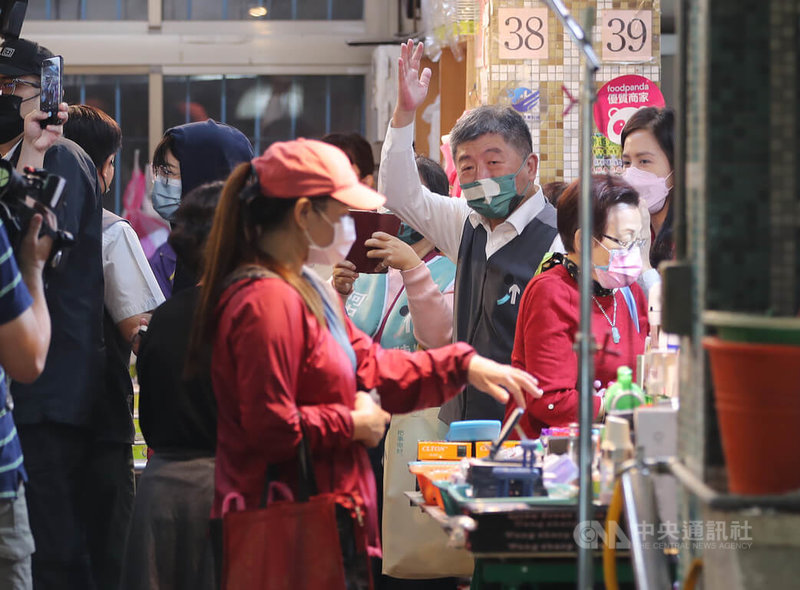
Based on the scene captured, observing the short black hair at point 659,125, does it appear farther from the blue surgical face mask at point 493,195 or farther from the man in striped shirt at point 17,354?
the man in striped shirt at point 17,354

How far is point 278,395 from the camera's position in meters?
2.21

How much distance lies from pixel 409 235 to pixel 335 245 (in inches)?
75.0

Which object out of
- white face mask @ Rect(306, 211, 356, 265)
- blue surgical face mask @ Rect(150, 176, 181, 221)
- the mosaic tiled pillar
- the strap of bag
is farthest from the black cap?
the mosaic tiled pillar

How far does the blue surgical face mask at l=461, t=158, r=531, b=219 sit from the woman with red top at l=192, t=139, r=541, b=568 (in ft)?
4.17

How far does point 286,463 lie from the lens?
2318mm

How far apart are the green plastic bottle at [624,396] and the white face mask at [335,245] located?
2.31 feet

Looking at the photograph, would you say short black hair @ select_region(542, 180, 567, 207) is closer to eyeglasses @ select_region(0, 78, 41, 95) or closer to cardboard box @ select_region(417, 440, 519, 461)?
cardboard box @ select_region(417, 440, 519, 461)

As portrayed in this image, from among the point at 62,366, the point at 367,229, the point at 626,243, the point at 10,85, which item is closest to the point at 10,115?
→ the point at 10,85

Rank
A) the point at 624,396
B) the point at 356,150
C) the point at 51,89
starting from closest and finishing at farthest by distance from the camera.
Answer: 1. the point at 624,396
2. the point at 51,89
3. the point at 356,150

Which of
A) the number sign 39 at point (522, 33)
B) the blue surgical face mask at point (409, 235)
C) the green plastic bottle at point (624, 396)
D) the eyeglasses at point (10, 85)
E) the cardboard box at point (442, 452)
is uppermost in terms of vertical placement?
the number sign 39 at point (522, 33)

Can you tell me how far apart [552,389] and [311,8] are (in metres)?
4.86

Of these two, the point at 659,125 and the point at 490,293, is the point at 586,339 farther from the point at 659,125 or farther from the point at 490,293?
the point at 659,125

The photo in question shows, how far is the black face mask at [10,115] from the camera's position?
343cm

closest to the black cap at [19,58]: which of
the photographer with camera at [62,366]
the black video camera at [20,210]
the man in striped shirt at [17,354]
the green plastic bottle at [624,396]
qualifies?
the photographer with camera at [62,366]
